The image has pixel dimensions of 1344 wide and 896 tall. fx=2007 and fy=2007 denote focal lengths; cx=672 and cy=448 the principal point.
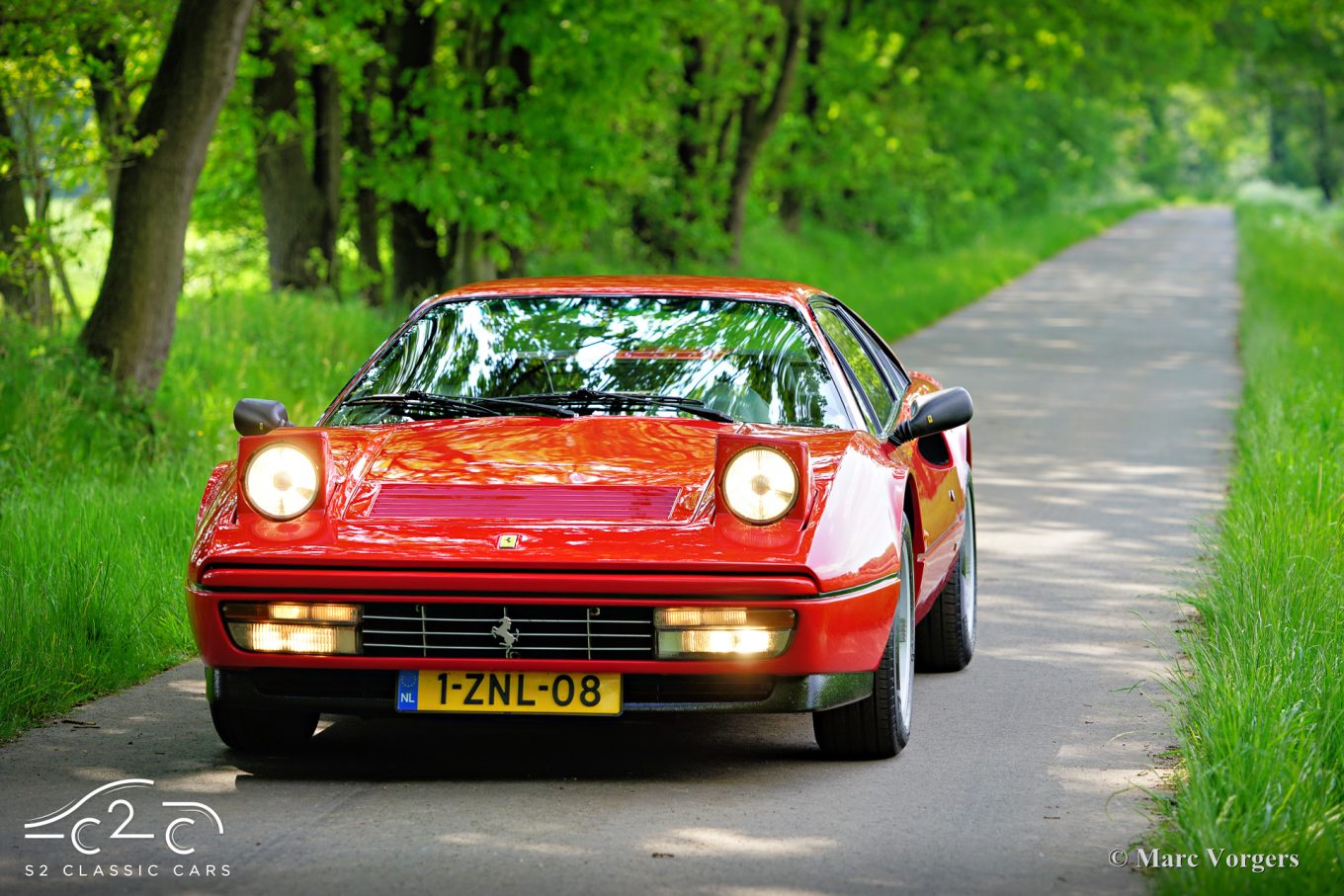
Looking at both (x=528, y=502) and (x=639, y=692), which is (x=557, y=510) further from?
(x=639, y=692)

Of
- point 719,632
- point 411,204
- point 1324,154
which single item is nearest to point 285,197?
point 411,204

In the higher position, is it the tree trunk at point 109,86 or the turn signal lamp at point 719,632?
the tree trunk at point 109,86

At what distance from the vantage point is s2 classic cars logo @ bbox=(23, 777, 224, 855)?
481cm

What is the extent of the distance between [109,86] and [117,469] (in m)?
3.10

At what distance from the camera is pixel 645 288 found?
6754mm

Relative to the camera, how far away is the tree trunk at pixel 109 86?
1270 cm

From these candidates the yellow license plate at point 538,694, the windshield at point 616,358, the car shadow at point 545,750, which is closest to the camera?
the yellow license plate at point 538,694

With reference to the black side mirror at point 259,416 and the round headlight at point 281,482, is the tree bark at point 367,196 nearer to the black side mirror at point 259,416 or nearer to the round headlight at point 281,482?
the black side mirror at point 259,416

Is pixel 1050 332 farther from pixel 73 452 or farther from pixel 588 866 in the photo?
pixel 588 866

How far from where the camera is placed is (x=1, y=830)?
4.91 metres

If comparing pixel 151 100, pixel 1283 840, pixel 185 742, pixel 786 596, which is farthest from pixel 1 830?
pixel 151 100

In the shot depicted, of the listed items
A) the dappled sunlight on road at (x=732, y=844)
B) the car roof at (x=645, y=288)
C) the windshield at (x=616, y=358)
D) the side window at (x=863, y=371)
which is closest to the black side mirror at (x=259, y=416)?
the windshield at (x=616, y=358)

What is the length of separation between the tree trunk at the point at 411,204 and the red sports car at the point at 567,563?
1458 centimetres

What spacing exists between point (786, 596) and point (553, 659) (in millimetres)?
620
